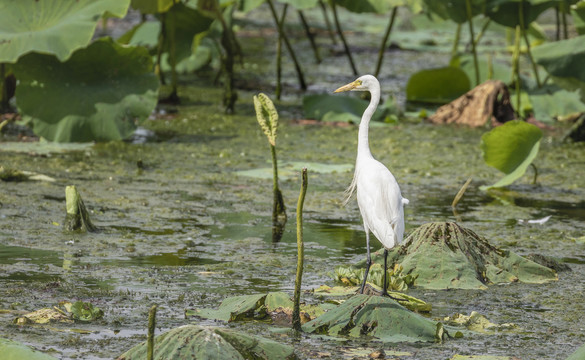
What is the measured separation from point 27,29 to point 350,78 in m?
5.11

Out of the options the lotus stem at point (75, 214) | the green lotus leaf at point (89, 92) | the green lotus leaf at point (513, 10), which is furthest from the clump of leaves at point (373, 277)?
the green lotus leaf at point (513, 10)

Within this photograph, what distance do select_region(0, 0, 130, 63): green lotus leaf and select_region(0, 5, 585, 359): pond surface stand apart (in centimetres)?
85

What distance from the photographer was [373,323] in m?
3.62

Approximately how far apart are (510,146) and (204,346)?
398 centimetres

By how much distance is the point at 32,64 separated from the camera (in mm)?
7617

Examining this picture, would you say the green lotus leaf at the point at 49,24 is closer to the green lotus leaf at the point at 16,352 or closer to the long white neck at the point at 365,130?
the long white neck at the point at 365,130

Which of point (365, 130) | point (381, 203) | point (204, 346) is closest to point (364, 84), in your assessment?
point (365, 130)

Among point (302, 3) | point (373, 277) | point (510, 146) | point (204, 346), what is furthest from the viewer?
point (302, 3)

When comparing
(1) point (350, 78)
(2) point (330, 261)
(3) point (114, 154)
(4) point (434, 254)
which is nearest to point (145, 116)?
(3) point (114, 154)

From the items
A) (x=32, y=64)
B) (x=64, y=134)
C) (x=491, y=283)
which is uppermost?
(x=32, y=64)

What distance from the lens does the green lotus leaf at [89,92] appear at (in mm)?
7488

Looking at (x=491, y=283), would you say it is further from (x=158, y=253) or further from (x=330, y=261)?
(x=158, y=253)

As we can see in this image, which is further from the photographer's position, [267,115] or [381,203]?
[267,115]

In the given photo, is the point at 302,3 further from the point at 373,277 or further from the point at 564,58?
the point at 373,277
